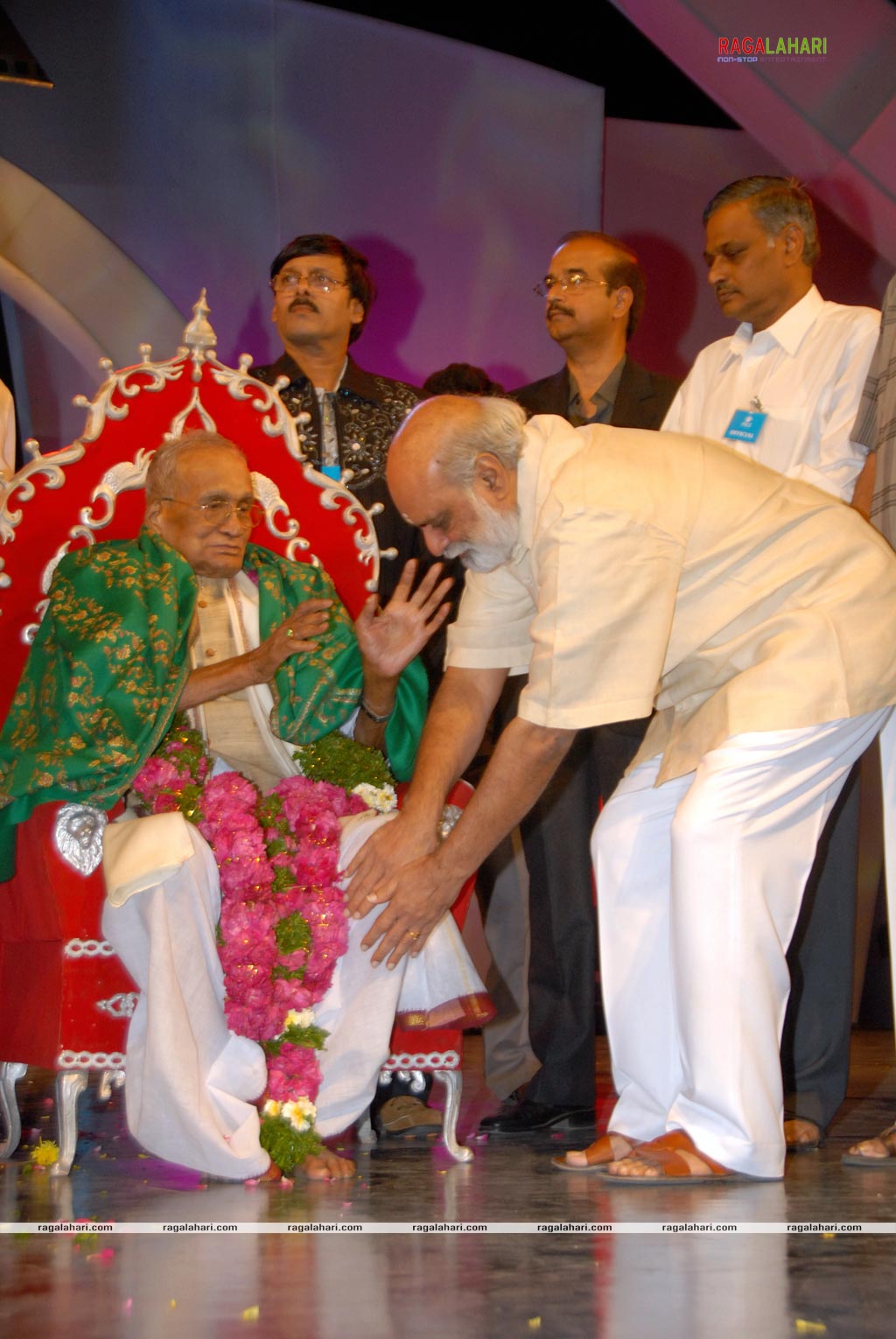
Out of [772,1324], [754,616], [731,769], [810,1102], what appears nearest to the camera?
[772,1324]

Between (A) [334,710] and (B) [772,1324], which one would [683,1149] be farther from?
(A) [334,710]

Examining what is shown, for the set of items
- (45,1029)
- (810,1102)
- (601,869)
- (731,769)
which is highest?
(731,769)

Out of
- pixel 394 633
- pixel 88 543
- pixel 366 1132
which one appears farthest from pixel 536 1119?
pixel 88 543

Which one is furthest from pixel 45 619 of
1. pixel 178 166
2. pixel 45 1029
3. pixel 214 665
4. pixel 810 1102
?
pixel 178 166

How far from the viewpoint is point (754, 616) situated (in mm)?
3064

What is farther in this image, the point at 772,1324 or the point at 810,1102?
the point at 810,1102

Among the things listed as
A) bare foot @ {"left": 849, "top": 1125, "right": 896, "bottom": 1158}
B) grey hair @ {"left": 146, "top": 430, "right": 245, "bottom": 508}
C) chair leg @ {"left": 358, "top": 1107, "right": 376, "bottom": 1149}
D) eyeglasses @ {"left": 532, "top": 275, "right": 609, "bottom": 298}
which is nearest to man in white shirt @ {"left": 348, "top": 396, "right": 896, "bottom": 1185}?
bare foot @ {"left": 849, "top": 1125, "right": 896, "bottom": 1158}

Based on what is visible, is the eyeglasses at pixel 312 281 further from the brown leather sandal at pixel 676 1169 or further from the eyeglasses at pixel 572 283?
the brown leather sandal at pixel 676 1169

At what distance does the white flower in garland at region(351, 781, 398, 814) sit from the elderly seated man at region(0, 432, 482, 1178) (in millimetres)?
39

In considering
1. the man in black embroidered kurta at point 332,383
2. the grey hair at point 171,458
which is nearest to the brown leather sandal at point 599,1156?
the grey hair at point 171,458

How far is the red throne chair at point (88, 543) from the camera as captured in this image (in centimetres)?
322

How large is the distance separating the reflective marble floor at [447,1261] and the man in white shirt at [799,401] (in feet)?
1.53

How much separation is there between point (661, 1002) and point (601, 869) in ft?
0.95

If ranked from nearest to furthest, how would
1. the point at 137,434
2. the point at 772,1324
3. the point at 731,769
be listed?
the point at 772,1324 → the point at 731,769 → the point at 137,434
